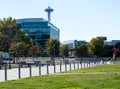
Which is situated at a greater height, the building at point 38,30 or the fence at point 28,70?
the building at point 38,30

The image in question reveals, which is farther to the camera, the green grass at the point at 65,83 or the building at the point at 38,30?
the building at the point at 38,30

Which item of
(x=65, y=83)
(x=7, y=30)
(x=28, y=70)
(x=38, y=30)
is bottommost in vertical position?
(x=65, y=83)

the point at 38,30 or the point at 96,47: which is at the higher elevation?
the point at 38,30

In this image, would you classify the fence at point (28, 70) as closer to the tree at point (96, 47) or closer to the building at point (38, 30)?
the tree at point (96, 47)

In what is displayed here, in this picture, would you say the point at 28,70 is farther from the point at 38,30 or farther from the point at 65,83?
the point at 38,30

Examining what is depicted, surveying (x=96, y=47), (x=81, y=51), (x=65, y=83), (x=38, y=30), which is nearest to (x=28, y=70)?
(x=65, y=83)

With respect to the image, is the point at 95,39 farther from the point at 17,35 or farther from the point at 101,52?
the point at 17,35

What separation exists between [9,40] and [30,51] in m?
7.39

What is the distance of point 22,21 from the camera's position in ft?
505

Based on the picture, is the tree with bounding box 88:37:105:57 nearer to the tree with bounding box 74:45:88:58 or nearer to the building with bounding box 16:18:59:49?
the tree with bounding box 74:45:88:58

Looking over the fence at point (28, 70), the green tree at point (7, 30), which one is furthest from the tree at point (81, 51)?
the fence at point (28, 70)

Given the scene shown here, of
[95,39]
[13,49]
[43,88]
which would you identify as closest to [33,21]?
[95,39]

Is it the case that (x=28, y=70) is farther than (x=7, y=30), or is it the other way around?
(x=7, y=30)

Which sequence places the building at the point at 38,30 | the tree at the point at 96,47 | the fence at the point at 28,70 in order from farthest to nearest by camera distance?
the building at the point at 38,30
the tree at the point at 96,47
the fence at the point at 28,70
